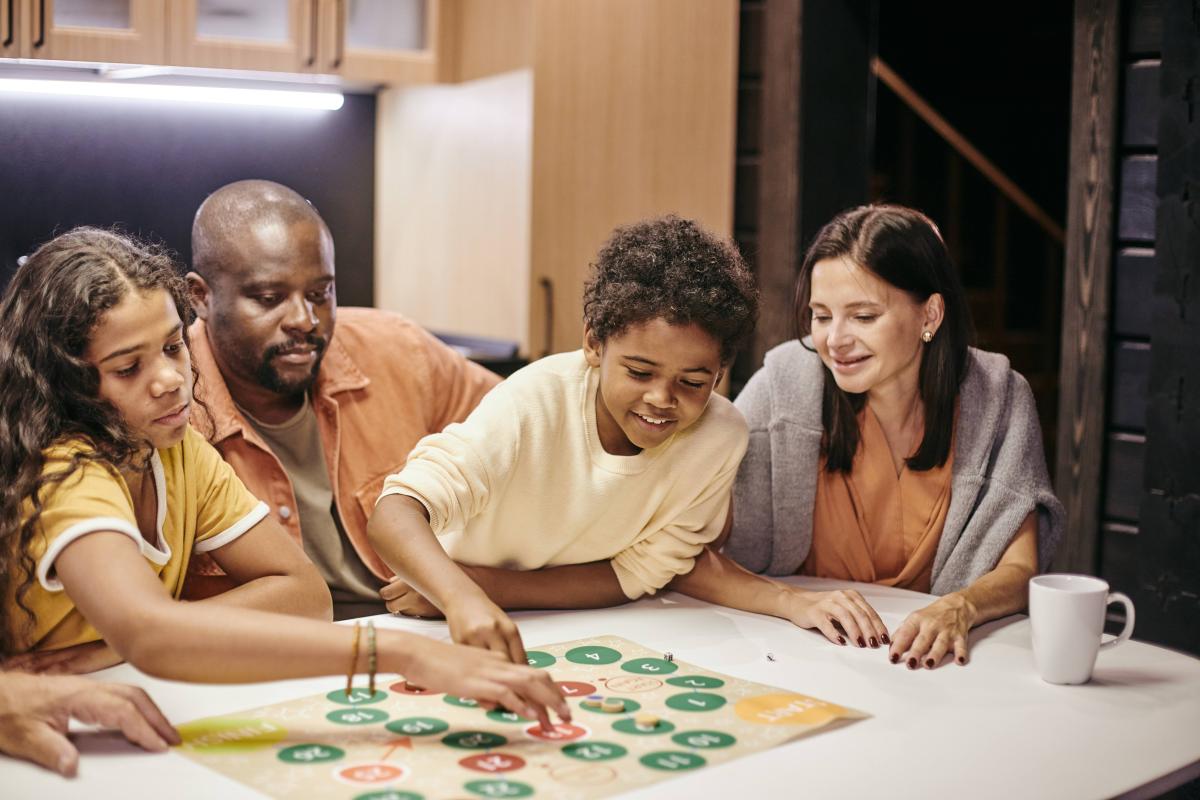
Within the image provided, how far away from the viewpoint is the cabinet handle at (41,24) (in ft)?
10.6

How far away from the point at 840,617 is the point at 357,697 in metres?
0.64

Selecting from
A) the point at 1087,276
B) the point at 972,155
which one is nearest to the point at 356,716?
the point at 1087,276

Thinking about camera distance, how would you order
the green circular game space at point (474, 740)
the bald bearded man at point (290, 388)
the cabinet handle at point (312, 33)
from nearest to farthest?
the green circular game space at point (474, 740) → the bald bearded man at point (290, 388) → the cabinet handle at point (312, 33)

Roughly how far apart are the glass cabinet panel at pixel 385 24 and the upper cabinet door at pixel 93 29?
21.2 inches

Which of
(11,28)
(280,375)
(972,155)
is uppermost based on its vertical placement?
(11,28)

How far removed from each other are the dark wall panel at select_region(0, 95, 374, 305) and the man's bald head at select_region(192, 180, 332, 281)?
1.51 meters

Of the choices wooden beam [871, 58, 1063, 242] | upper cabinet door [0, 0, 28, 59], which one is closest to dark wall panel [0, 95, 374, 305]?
upper cabinet door [0, 0, 28, 59]

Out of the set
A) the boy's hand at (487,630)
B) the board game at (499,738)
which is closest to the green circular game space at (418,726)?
the board game at (499,738)

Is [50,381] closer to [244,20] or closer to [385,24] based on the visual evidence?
[244,20]

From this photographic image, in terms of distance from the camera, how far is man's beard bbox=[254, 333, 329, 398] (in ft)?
7.33

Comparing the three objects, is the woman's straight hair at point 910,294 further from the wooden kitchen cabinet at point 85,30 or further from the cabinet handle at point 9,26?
the cabinet handle at point 9,26

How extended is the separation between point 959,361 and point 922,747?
3.12 feet

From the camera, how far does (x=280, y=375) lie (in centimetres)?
225

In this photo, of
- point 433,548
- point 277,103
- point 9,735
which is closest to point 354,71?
point 277,103
